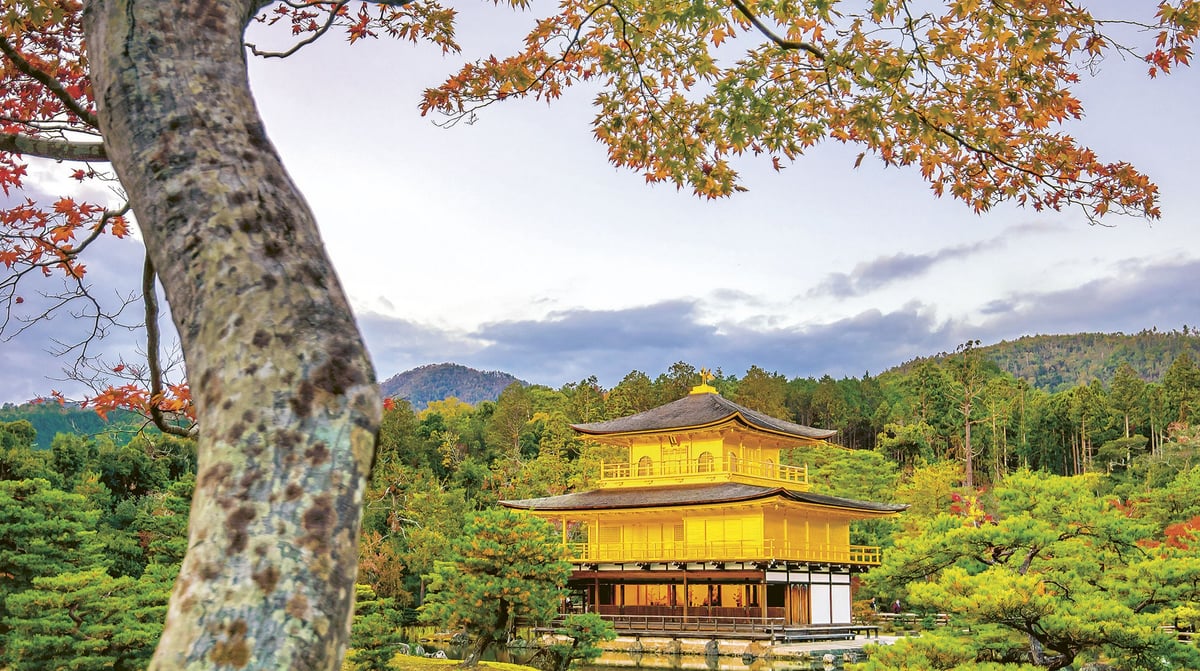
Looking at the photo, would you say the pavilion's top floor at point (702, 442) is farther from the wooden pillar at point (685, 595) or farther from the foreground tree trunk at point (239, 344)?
the foreground tree trunk at point (239, 344)

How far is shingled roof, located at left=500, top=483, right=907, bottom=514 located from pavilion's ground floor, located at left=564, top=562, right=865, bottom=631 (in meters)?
1.62

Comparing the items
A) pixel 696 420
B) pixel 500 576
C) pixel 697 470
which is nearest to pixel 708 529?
pixel 697 470

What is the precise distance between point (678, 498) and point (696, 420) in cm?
257

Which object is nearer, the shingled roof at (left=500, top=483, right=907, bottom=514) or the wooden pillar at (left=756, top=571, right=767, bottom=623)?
the wooden pillar at (left=756, top=571, right=767, bottom=623)

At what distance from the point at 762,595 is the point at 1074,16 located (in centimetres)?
2131

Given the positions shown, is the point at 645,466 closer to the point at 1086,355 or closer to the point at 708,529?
the point at 708,529

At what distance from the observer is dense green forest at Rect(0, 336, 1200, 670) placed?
13328mm

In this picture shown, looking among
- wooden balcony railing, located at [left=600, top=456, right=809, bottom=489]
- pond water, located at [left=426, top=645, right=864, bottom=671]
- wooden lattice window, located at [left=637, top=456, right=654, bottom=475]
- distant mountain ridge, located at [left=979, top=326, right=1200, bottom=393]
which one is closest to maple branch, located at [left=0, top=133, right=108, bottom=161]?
pond water, located at [left=426, top=645, right=864, bottom=671]

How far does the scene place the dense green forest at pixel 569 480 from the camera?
13328 millimetres

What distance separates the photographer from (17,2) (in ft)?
12.3

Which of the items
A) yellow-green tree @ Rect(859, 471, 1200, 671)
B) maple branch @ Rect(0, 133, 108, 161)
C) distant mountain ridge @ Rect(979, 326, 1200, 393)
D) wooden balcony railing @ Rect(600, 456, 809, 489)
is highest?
distant mountain ridge @ Rect(979, 326, 1200, 393)

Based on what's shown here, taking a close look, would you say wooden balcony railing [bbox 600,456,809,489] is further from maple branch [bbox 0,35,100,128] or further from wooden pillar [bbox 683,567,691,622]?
maple branch [bbox 0,35,100,128]

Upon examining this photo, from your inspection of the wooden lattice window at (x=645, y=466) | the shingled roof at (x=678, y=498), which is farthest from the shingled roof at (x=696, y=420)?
the shingled roof at (x=678, y=498)

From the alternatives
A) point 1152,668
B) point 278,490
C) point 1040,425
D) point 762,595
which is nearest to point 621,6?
point 278,490
